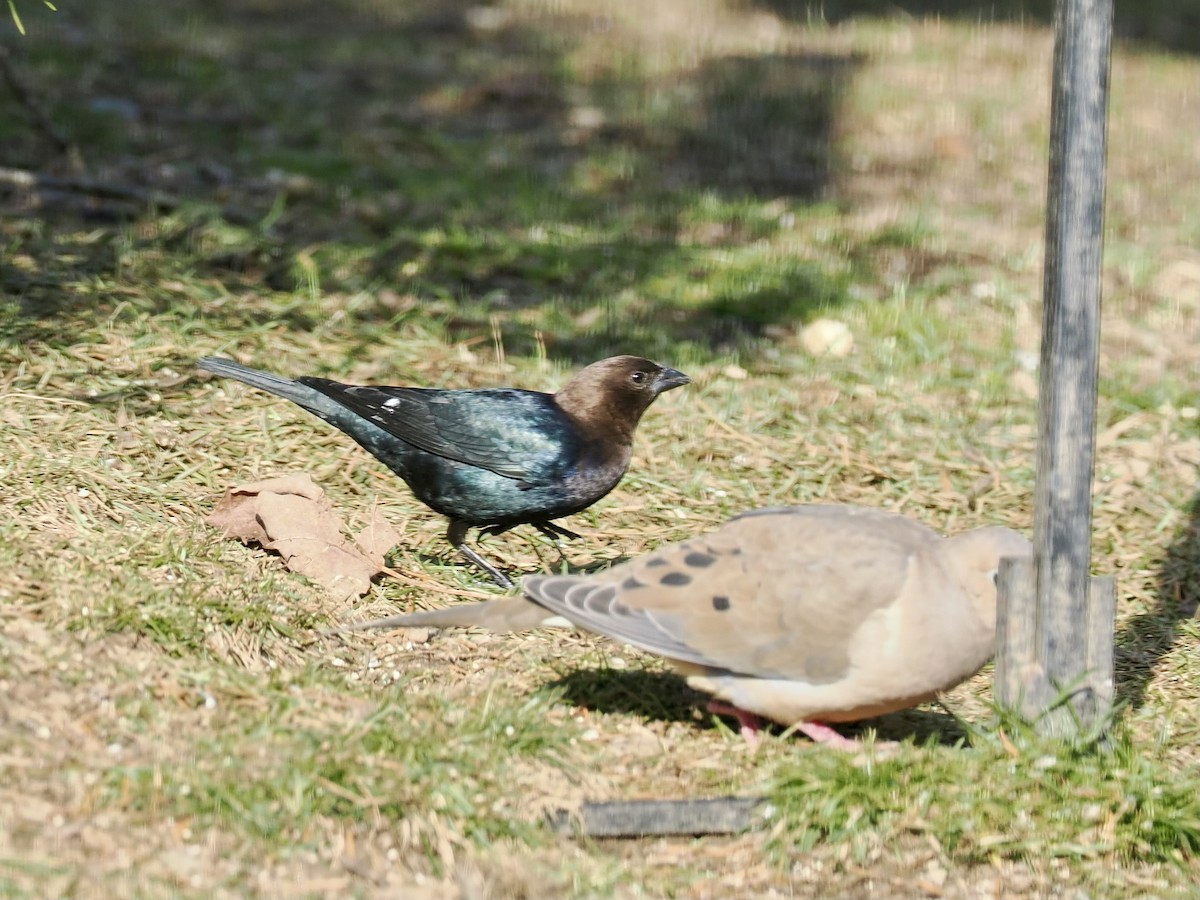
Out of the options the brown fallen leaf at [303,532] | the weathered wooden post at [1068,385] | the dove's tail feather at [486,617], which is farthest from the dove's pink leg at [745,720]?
the brown fallen leaf at [303,532]

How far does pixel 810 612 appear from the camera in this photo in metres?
4.14

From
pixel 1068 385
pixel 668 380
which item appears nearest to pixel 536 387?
pixel 668 380

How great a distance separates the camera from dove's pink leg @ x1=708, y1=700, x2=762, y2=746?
4.36 meters

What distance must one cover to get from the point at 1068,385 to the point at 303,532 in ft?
7.92

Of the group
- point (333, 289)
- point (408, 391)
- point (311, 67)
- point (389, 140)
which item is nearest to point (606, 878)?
point (408, 391)

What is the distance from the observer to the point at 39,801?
369 centimetres

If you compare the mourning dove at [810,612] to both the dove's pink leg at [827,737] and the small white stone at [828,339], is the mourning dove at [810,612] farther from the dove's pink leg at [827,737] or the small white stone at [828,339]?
the small white stone at [828,339]

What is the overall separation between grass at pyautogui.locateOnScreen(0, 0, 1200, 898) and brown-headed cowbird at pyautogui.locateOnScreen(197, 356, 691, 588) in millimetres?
291

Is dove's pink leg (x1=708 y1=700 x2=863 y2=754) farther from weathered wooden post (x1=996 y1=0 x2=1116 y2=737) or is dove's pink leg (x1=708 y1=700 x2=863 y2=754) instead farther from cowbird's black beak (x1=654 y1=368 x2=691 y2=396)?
cowbird's black beak (x1=654 y1=368 x2=691 y2=396)

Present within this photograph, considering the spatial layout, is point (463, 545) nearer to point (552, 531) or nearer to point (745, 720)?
point (552, 531)

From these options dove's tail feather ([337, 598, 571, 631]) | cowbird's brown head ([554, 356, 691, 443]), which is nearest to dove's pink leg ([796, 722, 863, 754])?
dove's tail feather ([337, 598, 571, 631])

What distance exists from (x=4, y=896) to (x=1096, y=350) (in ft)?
9.68

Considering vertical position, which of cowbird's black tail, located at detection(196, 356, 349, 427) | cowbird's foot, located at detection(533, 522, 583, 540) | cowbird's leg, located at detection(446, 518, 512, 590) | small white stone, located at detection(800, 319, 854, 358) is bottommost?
small white stone, located at detection(800, 319, 854, 358)

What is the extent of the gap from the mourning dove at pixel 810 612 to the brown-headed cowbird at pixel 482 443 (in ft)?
3.14
